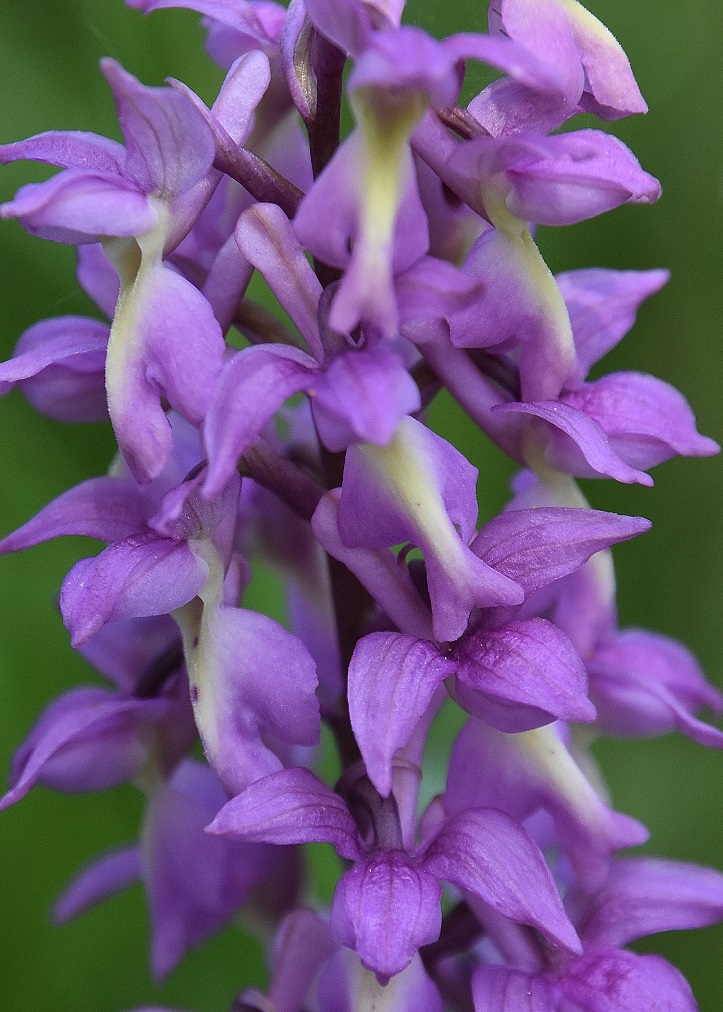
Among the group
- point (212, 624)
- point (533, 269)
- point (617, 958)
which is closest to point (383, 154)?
point (533, 269)

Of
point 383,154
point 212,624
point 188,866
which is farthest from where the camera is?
point 188,866

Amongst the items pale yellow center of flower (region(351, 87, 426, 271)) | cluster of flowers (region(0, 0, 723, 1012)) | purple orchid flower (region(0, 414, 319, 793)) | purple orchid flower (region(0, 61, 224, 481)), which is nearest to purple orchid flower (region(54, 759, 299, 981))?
cluster of flowers (region(0, 0, 723, 1012))

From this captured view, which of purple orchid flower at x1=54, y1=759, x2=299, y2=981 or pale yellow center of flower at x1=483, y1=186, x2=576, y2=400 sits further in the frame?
→ purple orchid flower at x1=54, y1=759, x2=299, y2=981

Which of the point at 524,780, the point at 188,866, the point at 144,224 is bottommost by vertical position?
the point at 188,866

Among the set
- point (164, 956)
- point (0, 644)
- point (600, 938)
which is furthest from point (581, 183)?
point (0, 644)

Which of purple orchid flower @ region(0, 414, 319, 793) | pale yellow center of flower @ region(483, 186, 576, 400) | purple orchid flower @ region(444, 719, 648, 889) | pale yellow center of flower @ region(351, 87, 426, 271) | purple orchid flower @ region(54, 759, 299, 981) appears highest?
pale yellow center of flower @ region(351, 87, 426, 271)

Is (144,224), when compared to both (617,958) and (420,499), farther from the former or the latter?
(617,958)

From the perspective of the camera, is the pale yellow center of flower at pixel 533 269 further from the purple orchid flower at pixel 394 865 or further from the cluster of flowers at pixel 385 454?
the purple orchid flower at pixel 394 865

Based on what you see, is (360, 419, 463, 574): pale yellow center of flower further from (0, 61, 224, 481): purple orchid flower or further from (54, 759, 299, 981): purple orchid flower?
(54, 759, 299, 981): purple orchid flower

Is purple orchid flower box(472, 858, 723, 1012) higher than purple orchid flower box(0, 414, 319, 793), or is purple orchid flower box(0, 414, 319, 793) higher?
purple orchid flower box(0, 414, 319, 793)
